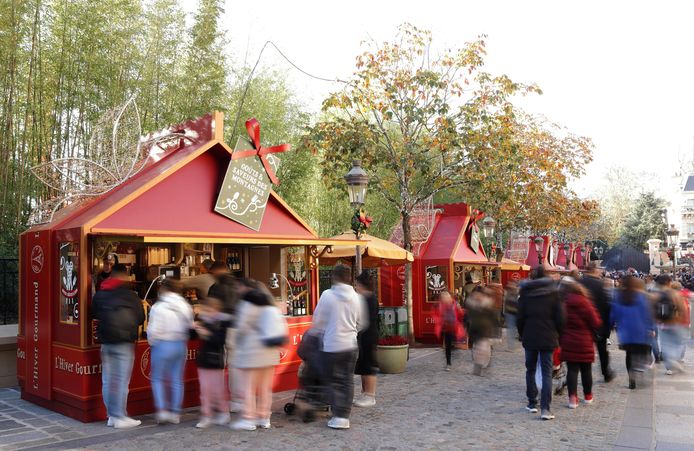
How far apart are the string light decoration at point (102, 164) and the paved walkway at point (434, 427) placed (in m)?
2.76

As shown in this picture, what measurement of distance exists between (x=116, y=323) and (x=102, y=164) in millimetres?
2819

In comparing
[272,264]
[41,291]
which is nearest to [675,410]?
[272,264]

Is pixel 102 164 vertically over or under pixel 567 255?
over

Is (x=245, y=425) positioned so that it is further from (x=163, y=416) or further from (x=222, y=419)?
(x=163, y=416)

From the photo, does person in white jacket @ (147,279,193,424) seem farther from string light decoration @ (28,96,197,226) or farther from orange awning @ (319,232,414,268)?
orange awning @ (319,232,414,268)

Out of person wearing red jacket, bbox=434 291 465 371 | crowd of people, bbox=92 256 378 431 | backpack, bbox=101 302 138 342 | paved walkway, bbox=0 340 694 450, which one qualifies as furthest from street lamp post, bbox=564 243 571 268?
backpack, bbox=101 302 138 342

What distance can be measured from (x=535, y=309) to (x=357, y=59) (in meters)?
8.35

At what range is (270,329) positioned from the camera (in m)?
6.01

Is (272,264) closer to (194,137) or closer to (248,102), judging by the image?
(194,137)

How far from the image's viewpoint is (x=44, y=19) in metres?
11.7

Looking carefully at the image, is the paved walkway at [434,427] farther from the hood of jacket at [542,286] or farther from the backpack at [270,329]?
the hood of jacket at [542,286]

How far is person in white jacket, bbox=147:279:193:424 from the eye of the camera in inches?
255

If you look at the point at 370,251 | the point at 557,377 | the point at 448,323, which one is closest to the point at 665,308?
the point at 557,377

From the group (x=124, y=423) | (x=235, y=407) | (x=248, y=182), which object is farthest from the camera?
(x=248, y=182)
